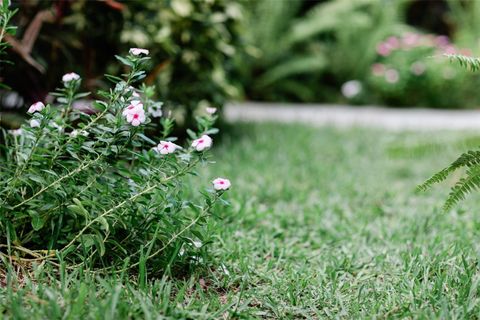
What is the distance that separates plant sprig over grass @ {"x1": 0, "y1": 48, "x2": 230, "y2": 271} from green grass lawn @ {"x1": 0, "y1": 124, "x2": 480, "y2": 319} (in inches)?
3.8

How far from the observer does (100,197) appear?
1710 millimetres

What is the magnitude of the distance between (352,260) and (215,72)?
2393mm

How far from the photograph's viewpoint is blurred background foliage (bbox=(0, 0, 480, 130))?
130 inches

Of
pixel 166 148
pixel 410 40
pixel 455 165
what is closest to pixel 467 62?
pixel 455 165

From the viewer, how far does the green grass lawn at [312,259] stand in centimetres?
151

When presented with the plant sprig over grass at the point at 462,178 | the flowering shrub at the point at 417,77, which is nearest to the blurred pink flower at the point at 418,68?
the flowering shrub at the point at 417,77

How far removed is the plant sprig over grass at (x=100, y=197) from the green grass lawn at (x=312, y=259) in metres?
0.10

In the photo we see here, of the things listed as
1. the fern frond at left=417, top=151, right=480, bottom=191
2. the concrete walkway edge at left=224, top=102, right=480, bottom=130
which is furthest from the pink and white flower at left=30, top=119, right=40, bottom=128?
the concrete walkway edge at left=224, top=102, right=480, bottom=130

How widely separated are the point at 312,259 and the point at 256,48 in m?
5.28

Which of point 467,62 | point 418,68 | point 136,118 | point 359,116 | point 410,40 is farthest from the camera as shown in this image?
point 410,40

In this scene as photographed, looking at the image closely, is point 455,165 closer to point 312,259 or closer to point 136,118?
point 312,259

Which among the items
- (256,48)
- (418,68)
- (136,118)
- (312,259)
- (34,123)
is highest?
(136,118)

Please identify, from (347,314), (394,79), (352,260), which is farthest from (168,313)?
(394,79)

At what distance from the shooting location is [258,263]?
6.66 feet
